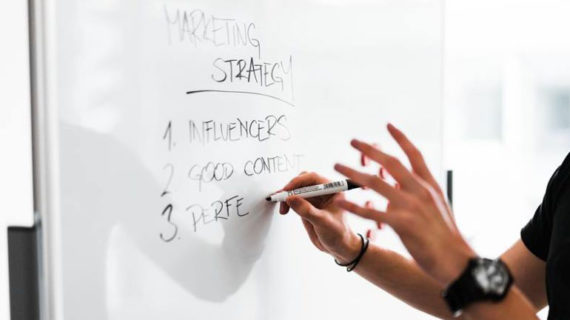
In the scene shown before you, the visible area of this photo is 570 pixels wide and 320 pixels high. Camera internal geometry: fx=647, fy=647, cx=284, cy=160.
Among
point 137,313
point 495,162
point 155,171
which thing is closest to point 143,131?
point 155,171

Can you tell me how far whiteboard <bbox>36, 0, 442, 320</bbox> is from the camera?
1.94 feet

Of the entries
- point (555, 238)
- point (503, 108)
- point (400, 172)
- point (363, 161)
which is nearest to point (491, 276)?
point (400, 172)

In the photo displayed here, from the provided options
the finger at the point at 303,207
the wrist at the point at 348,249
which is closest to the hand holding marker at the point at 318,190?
the finger at the point at 303,207

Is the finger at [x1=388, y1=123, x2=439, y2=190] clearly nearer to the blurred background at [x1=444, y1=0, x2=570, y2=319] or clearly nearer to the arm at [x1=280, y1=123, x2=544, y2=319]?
the arm at [x1=280, y1=123, x2=544, y2=319]

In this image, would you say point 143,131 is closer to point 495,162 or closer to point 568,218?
point 568,218

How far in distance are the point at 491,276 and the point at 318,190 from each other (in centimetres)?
25

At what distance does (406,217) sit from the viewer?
587mm

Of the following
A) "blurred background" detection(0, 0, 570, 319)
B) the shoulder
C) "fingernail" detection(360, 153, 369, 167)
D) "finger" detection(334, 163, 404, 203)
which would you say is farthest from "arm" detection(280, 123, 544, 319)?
"blurred background" detection(0, 0, 570, 319)

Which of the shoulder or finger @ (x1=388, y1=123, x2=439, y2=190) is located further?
the shoulder

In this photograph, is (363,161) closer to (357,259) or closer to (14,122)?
(357,259)

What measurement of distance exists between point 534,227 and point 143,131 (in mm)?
566

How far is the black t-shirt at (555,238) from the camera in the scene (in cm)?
76

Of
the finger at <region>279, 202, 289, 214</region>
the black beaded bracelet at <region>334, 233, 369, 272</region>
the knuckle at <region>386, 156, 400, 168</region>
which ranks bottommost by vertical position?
the black beaded bracelet at <region>334, 233, 369, 272</region>

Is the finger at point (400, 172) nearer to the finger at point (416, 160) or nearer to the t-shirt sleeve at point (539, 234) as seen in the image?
the finger at point (416, 160)
